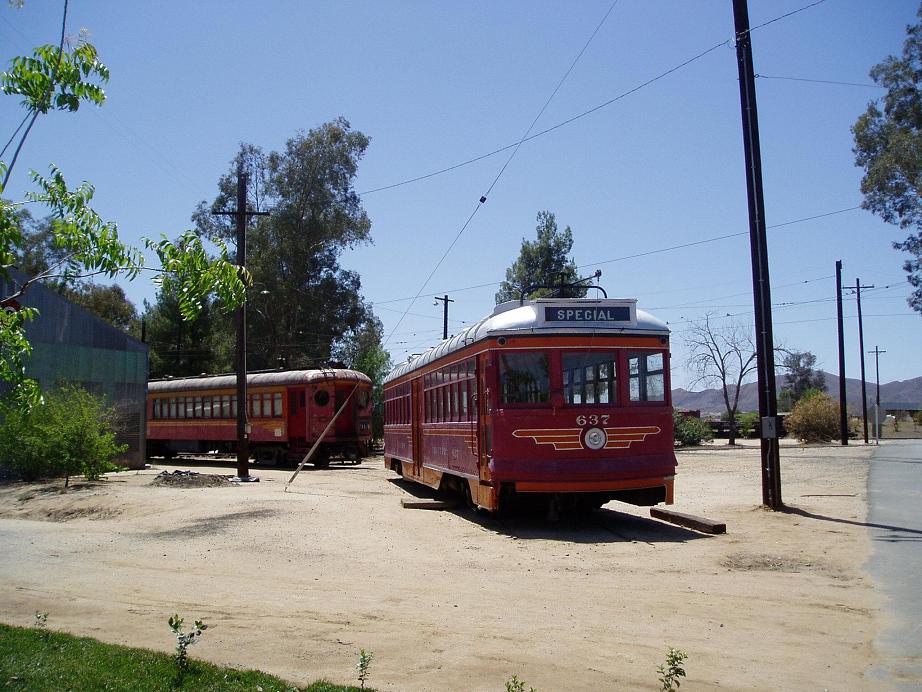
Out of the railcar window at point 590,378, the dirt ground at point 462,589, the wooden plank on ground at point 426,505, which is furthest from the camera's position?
the wooden plank on ground at point 426,505

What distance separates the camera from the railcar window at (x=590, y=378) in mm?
11625

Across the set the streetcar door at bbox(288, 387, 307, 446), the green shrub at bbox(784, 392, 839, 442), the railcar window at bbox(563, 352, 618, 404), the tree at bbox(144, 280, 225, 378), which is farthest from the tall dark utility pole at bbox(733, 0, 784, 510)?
the tree at bbox(144, 280, 225, 378)

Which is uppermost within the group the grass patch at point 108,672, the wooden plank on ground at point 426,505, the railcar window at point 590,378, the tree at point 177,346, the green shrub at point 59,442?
the tree at point 177,346

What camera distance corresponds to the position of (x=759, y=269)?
45.8 ft

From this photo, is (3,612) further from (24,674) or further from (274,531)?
(274,531)

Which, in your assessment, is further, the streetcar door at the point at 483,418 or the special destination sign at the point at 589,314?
the special destination sign at the point at 589,314

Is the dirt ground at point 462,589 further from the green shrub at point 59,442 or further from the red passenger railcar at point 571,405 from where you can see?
the green shrub at point 59,442

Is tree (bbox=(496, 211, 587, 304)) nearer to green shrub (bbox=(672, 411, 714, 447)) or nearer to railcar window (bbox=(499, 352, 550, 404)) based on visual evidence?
green shrub (bbox=(672, 411, 714, 447))

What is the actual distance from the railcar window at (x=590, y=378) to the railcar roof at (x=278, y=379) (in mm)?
17294

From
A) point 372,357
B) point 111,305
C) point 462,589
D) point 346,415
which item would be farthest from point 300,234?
point 462,589

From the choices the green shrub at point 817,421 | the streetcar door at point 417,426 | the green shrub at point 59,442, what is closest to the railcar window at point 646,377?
the streetcar door at point 417,426

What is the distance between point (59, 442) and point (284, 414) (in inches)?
384

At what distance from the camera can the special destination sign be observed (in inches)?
465

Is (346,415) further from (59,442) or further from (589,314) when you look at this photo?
(589,314)
